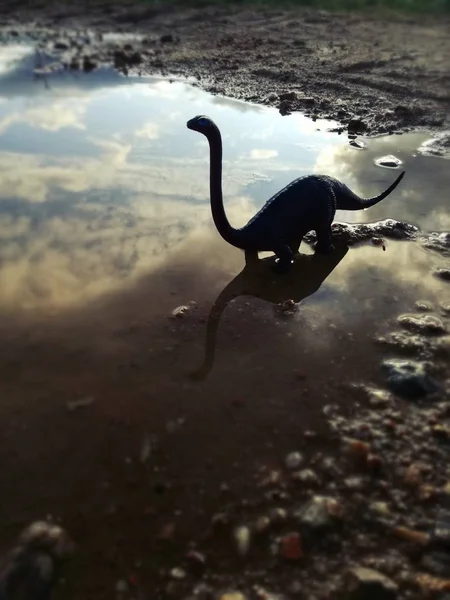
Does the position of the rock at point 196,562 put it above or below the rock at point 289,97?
below

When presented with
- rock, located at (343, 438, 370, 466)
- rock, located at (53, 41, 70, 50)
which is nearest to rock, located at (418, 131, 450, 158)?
rock, located at (343, 438, 370, 466)

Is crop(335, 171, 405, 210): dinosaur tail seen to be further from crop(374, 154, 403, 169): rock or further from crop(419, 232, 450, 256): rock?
crop(374, 154, 403, 169): rock

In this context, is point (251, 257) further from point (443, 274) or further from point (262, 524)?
point (262, 524)

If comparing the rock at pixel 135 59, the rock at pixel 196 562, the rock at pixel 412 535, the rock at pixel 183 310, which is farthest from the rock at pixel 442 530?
the rock at pixel 135 59

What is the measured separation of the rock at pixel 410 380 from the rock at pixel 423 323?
39 centimetres

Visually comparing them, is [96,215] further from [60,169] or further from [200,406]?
[200,406]

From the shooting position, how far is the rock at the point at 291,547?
2.39 meters

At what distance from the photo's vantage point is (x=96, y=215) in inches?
203

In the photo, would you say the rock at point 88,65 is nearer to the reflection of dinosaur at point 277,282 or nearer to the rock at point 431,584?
the reflection of dinosaur at point 277,282

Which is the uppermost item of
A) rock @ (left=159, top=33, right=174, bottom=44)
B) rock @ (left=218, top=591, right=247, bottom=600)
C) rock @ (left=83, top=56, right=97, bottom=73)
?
rock @ (left=159, top=33, right=174, bottom=44)

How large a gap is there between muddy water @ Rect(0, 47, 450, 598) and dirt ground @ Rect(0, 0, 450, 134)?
1680 millimetres

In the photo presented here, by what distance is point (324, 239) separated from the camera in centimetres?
466

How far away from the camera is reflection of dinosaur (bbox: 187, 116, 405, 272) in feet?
13.9

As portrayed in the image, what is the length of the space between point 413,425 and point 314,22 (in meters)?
12.8
